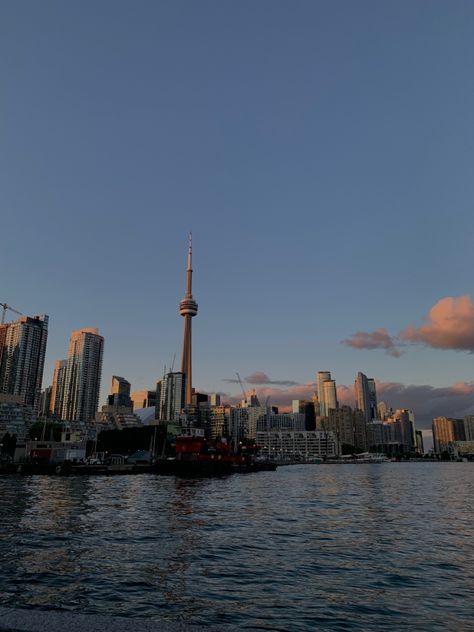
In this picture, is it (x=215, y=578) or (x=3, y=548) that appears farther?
(x=3, y=548)

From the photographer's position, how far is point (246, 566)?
27906 millimetres

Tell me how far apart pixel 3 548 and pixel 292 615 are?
819 inches

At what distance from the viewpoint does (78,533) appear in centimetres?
3791

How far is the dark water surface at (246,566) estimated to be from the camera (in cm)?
1977

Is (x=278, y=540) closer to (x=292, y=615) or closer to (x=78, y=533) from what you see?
(x=78, y=533)

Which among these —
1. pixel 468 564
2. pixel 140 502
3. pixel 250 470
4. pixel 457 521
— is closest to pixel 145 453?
pixel 250 470

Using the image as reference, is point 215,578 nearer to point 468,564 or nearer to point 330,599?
point 330,599

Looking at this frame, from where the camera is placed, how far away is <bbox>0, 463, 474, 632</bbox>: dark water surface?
19.8 metres

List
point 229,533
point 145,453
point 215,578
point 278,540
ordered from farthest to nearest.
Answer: point 145,453 < point 229,533 < point 278,540 < point 215,578

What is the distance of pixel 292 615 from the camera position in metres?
19.3

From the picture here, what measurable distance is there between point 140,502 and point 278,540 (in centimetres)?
2994

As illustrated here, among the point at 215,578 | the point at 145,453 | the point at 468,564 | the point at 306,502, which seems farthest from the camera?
the point at 145,453

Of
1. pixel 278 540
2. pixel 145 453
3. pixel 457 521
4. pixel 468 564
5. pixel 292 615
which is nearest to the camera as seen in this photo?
pixel 292 615

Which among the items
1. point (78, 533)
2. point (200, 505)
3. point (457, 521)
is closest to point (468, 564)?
point (457, 521)
